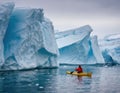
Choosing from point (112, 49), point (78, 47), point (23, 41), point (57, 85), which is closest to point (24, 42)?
point (23, 41)

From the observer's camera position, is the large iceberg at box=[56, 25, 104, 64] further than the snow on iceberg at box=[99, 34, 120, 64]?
No

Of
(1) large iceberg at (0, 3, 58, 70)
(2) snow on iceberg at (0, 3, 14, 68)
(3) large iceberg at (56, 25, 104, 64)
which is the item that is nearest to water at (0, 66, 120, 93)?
(2) snow on iceberg at (0, 3, 14, 68)

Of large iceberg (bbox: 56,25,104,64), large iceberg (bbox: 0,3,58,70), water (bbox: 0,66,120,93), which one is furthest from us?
large iceberg (bbox: 56,25,104,64)

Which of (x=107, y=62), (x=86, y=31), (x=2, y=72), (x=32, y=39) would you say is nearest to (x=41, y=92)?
(x=2, y=72)

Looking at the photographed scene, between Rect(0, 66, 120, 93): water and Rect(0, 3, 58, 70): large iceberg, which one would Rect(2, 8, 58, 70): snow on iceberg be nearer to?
Rect(0, 3, 58, 70): large iceberg

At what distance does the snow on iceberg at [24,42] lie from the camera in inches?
1032

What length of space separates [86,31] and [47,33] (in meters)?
7.89

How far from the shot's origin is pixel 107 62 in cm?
5547

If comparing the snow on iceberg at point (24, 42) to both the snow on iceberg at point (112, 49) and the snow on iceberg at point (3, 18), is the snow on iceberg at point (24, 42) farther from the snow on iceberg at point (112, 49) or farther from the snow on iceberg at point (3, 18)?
the snow on iceberg at point (112, 49)

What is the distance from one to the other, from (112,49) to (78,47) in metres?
8.90

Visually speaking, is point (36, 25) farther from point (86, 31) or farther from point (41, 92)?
point (41, 92)

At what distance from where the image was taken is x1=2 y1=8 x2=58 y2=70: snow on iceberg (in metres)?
26.2

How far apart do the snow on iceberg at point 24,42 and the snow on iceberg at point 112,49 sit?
18.9m

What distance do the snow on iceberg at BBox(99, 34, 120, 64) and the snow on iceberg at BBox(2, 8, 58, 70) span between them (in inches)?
744
